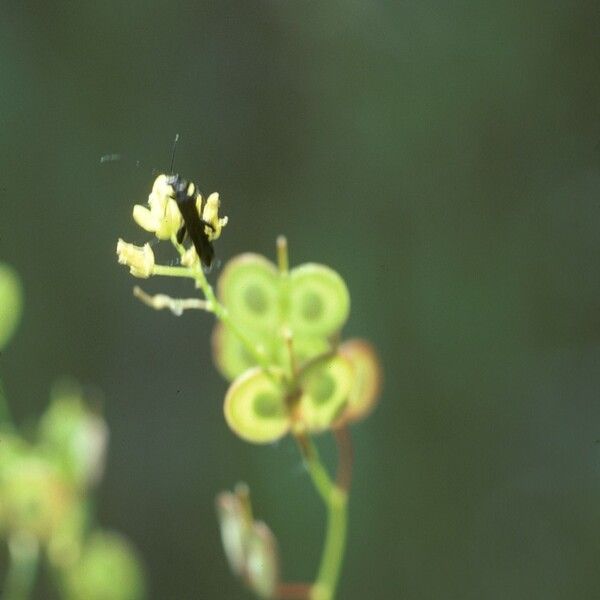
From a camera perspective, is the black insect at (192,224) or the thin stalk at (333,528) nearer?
the black insect at (192,224)

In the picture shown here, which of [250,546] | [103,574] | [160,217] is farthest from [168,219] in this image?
[103,574]

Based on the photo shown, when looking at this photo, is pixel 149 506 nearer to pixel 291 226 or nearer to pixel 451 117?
pixel 291 226

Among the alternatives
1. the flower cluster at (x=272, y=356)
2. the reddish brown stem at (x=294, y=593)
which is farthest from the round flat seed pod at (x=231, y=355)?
the reddish brown stem at (x=294, y=593)

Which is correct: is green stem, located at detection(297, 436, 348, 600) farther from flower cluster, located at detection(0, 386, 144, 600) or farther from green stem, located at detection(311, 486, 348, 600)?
flower cluster, located at detection(0, 386, 144, 600)

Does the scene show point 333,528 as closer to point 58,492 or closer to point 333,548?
point 333,548

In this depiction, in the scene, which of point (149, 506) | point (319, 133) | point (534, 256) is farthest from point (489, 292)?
point (149, 506)

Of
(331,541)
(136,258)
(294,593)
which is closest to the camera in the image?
(136,258)

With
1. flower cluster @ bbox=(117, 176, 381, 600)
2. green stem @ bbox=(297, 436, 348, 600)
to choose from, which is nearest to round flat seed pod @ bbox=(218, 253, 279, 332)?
flower cluster @ bbox=(117, 176, 381, 600)

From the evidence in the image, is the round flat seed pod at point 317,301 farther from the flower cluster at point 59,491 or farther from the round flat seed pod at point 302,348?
the flower cluster at point 59,491
